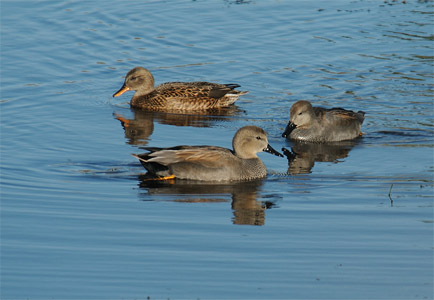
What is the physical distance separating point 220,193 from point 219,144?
8.19 feet

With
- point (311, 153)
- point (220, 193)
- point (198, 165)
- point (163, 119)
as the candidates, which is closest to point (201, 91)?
point (163, 119)

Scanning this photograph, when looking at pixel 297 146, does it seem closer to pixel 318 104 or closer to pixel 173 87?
pixel 318 104

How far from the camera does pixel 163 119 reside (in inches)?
642

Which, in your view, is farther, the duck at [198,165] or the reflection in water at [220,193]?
the duck at [198,165]

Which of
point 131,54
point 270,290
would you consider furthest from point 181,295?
point 131,54

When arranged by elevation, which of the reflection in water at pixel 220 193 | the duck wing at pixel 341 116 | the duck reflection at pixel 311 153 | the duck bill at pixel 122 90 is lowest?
the reflection in water at pixel 220 193

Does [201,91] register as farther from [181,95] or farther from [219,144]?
[219,144]

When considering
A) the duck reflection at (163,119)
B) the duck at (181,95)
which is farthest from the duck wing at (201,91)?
the duck reflection at (163,119)

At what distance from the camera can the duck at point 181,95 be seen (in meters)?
17.0

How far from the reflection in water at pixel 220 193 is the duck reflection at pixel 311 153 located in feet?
3.55

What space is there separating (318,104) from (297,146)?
94.7 inches

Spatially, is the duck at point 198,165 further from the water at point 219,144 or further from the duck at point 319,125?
the duck at point 319,125

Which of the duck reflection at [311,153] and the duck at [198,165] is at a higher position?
the duck at [198,165]

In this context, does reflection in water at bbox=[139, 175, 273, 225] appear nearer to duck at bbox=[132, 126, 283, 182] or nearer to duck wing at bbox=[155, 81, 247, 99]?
duck at bbox=[132, 126, 283, 182]
